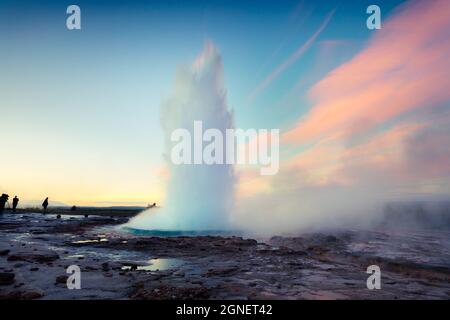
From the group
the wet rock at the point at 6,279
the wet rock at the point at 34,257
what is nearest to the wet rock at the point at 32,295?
the wet rock at the point at 6,279

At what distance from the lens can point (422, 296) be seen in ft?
29.0

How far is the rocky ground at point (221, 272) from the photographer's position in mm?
8617

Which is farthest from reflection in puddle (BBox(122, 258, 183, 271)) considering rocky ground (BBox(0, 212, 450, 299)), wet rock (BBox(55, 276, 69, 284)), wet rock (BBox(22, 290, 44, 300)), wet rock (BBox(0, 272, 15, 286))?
wet rock (BBox(22, 290, 44, 300))

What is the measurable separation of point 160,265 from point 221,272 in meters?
3.29

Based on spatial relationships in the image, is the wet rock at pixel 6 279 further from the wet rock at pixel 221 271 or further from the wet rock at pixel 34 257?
the wet rock at pixel 221 271

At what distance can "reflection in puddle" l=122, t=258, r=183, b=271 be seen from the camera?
12.3 metres

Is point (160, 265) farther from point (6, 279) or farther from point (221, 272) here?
point (6, 279)

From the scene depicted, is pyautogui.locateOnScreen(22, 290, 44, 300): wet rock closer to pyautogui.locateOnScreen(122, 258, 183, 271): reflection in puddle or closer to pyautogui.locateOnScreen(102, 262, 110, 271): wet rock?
pyautogui.locateOnScreen(102, 262, 110, 271): wet rock

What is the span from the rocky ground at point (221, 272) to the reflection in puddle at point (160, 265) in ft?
0.15

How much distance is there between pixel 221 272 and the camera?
11.5m

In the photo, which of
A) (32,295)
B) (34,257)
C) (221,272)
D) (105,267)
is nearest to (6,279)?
(32,295)

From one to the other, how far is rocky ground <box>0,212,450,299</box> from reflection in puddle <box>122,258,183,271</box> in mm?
45
